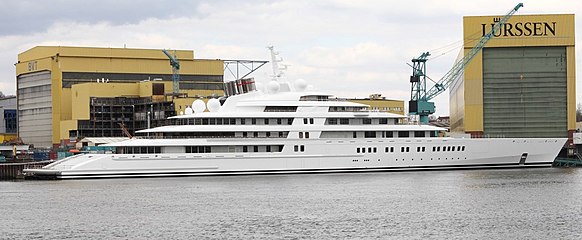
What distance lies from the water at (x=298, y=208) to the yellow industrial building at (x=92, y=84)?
1669 inches

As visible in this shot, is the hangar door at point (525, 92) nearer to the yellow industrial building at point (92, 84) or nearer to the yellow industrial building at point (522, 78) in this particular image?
the yellow industrial building at point (522, 78)

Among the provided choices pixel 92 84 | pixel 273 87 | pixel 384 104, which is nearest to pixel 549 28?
pixel 384 104

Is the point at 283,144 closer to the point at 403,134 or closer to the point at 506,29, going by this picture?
the point at 403,134

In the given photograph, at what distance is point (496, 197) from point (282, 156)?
24.2 metres

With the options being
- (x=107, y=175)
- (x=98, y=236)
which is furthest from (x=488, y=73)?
(x=98, y=236)

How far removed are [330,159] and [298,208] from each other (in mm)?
26554

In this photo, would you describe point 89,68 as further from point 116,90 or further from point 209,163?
point 209,163

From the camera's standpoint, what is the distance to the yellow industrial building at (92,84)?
117 m

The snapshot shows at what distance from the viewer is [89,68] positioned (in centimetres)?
12450

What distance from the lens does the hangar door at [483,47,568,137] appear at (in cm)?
10388

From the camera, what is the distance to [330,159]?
3152 inches

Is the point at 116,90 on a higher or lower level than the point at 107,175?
higher

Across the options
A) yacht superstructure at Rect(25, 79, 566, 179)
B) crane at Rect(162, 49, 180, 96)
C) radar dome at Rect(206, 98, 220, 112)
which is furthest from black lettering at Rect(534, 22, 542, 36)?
crane at Rect(162, 49, 180, 96)

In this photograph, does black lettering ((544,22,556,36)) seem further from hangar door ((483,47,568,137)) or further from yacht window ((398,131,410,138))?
yacht window ((398,131,410,138))
